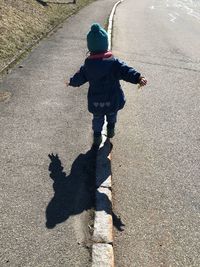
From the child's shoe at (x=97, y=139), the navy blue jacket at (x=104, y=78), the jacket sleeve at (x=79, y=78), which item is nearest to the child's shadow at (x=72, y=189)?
the child's shoe at (x=97, y=139)

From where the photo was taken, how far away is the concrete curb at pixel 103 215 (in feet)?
14.1

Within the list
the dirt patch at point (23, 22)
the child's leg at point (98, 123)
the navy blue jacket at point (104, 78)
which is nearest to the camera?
the navy blue jacket at point (104, 78)

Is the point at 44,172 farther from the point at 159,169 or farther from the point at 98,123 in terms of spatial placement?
the point at 159,169

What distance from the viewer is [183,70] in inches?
472

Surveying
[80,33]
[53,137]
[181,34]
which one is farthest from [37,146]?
[181,34]

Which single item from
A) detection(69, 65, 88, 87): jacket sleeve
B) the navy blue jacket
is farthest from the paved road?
detection(69, 65, 88, 87): jacket sleeve

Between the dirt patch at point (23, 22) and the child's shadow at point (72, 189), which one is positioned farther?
the dirt patch at point (23, 22)

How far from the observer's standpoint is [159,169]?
20.3ft

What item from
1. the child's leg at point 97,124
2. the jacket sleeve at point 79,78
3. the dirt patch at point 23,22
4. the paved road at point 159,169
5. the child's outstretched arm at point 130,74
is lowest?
the dirt patch at point 23,22

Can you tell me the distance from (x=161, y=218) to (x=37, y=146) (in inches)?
88.2

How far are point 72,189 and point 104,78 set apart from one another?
1.62 meters

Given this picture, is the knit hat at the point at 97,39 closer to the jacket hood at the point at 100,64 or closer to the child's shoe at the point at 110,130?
the jacket hood at the point at 100,64

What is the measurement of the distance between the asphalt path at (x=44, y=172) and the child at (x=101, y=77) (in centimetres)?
59

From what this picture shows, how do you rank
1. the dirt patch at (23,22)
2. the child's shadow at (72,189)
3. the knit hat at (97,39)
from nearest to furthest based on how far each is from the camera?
the child's shadow at (72,189), the knit hat at (97,39), the dirt patch at (23,22)
